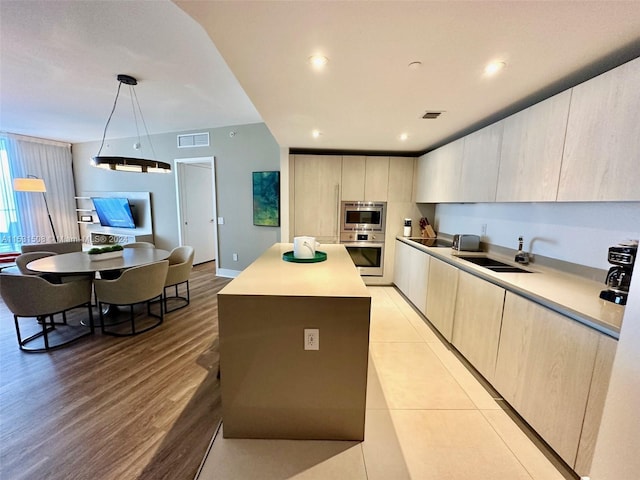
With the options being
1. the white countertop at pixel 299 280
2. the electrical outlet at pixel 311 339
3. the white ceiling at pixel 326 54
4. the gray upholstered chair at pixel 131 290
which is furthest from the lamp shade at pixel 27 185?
the electrical outlet at pixel 311 339

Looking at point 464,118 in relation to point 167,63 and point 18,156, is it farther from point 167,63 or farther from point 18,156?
point 18,156

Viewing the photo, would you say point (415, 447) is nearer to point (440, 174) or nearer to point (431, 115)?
point (431, 115)

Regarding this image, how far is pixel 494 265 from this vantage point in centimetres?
240

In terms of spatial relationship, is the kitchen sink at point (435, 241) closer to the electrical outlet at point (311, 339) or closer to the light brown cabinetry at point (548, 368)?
the light brown cabinetry at point (548, 368)

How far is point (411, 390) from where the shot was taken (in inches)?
80.5

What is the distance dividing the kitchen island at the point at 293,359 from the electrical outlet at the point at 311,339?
2cm

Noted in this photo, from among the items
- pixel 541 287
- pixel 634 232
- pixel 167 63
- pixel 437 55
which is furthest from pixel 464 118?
pixel 167 63

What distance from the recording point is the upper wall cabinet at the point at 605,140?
1.35 metres

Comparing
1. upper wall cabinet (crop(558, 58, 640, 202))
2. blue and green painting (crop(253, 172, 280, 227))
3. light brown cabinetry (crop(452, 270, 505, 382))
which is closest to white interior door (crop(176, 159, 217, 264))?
blue and green painting (crop(253, 172, 280, 227))

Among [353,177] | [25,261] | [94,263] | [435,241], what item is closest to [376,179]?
[353,177]

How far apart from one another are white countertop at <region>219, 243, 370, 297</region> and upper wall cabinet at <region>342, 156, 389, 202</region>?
2216 millimetres

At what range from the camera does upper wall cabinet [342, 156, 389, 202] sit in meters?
4.17

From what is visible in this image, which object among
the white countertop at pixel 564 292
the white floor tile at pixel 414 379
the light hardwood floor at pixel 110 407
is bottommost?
the light hardwood floor at pixel 110 407

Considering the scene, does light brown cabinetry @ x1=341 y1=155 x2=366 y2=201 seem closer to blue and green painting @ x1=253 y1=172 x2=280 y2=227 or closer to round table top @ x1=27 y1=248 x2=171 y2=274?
blue and green painting @ x1=253 y1=172 x2=280 y2=227
